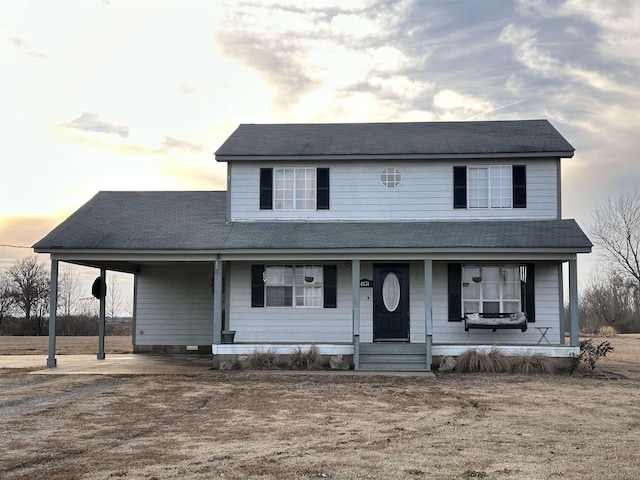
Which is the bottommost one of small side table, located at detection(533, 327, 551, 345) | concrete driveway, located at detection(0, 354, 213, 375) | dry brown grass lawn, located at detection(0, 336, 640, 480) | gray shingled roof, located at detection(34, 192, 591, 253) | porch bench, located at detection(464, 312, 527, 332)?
dry brown grass lawn, located at detection(0, 336, 640, 480)

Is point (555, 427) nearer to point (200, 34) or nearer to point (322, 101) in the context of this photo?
point (200, 34)

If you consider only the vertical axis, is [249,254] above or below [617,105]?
below

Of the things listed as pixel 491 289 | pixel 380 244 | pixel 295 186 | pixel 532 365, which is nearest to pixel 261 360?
pixel 380 244

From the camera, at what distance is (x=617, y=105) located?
69.2 feet

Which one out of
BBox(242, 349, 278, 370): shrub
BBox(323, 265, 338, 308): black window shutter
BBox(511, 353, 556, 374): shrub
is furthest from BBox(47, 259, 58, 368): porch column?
BBox(511, 353, 556, 374): shrub

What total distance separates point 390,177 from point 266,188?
3.34 meters

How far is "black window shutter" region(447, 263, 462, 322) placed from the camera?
58.8ft

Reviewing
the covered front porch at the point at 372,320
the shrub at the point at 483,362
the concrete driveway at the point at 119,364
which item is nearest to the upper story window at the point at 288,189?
the covered front porch at the point at 372,320

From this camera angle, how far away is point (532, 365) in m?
16.5

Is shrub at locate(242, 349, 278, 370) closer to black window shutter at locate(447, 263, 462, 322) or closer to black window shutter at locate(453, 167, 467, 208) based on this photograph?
black window shutter at locate(447, 263, 462, 322)

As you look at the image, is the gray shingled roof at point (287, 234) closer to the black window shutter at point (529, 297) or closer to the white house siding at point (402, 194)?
the white house siding at point (402, 194)

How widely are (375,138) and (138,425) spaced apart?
11843mm

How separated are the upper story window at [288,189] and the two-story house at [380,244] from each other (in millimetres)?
27

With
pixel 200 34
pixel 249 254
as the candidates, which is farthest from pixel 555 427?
pixel 200 34
